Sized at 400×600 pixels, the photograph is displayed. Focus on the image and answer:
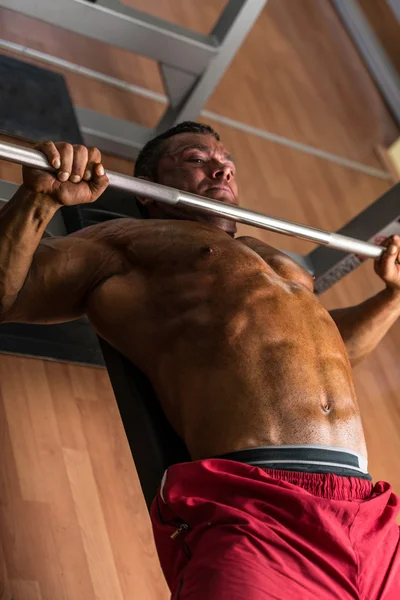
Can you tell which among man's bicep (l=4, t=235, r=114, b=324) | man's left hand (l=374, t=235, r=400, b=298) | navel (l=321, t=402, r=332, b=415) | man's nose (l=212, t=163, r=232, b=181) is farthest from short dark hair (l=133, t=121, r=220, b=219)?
navel (l=321, t=402, r=332, b=415)

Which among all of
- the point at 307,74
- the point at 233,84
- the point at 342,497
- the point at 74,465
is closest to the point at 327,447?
the point at 342,497

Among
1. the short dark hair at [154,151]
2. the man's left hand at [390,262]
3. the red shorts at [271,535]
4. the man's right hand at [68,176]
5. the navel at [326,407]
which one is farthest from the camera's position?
the short dark hair at [154,151]

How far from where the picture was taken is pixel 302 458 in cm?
127

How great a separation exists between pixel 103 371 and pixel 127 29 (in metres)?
1.04

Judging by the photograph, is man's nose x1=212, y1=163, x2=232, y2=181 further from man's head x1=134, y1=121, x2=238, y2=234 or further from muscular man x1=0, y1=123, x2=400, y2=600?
muscular man x1=0, y1=123, x2=400, y2=600

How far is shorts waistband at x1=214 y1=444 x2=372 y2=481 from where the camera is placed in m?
1.25

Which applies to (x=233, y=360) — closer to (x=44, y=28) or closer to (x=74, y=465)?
(x=74, y=465)

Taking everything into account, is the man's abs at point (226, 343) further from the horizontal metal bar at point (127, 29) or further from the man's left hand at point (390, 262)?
the horizontal metal bar at point (127, 29)

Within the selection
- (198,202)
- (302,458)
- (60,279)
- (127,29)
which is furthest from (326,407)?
(127,29)

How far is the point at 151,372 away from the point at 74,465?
0.39 meters

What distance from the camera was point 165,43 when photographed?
231 cm

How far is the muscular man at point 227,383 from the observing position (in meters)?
1.15

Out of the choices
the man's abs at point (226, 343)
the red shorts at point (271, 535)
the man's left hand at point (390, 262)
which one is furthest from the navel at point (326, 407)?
the man's left hand at point (390, 262)

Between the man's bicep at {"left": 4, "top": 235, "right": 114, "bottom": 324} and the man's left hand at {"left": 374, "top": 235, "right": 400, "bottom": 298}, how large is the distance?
0.62m
